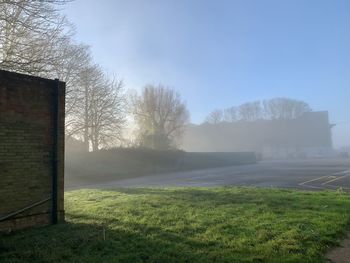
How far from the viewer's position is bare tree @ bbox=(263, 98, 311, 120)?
337ft

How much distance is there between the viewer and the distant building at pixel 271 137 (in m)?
95.4

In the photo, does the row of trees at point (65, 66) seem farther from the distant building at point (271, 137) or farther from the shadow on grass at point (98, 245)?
the distant building at point (271, 137)

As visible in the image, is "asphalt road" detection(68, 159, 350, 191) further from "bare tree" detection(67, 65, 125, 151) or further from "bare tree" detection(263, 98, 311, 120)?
"bare tree" detection(263, 98, 311, 120)

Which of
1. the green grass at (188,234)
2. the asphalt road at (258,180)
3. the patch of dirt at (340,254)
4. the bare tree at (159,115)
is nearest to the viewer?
the patch of dirt at (340,254)

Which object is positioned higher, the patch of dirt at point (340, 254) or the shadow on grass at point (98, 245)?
the shadow on grass at point (98, 245)

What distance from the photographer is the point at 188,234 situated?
268 inches

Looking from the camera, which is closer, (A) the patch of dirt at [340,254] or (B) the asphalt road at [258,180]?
(A) the patch of dirt at [340,254]

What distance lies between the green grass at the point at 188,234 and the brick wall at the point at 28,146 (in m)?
0.61

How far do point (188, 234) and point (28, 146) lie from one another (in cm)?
414

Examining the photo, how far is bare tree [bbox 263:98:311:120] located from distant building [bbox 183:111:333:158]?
3182 millimetres

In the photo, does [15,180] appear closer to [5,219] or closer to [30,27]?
[5,219]

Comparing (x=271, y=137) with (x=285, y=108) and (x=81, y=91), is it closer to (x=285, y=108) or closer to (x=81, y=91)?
(x=285, y=108)

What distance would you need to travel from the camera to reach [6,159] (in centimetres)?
738

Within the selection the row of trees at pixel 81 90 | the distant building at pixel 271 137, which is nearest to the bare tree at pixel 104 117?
the row of trees at pixel 81 90
